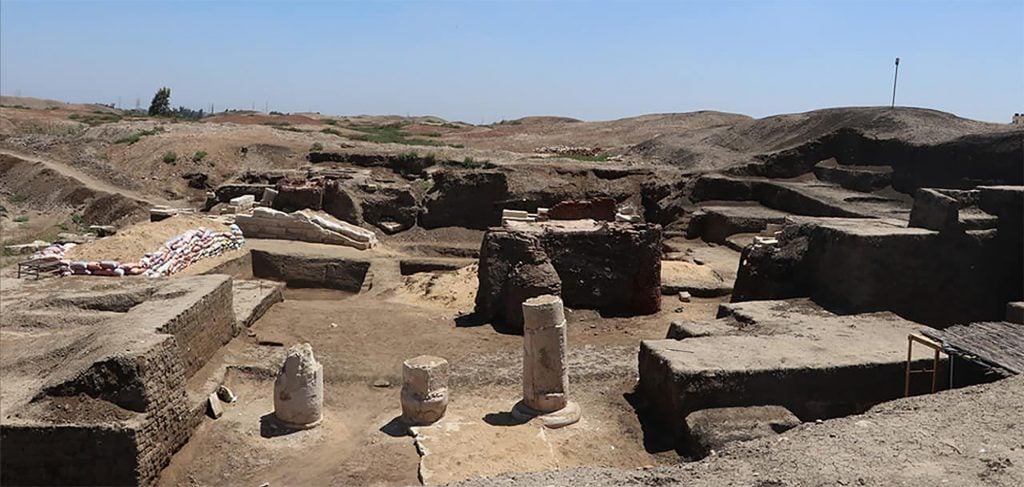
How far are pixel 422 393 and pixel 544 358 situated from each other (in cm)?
133

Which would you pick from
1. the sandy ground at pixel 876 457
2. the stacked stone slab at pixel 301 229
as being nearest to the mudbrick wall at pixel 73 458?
the sandy ground at pixel 876 457

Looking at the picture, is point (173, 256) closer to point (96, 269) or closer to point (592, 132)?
point (96, 269)

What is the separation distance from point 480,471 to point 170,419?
2.99 metres

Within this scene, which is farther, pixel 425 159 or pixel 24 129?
pixel 24 129

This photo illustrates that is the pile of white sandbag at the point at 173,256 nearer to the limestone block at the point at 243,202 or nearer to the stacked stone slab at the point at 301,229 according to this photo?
the stacked stone slab at the point at 301,229

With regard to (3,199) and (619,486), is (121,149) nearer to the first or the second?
(3,199)

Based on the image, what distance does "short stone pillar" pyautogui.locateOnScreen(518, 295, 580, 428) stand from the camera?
8.45 meters

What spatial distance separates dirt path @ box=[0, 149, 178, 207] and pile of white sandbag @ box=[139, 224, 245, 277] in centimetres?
625

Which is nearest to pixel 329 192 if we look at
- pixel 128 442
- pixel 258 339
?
pixel 258 339

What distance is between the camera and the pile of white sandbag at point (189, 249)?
47.3ft

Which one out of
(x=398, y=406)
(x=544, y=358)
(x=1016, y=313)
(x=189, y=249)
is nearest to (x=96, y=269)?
(x=189, y=249)

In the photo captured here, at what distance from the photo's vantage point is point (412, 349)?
10.9 m

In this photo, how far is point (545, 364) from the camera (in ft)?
27.9

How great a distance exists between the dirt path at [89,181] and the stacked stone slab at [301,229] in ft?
17.1
